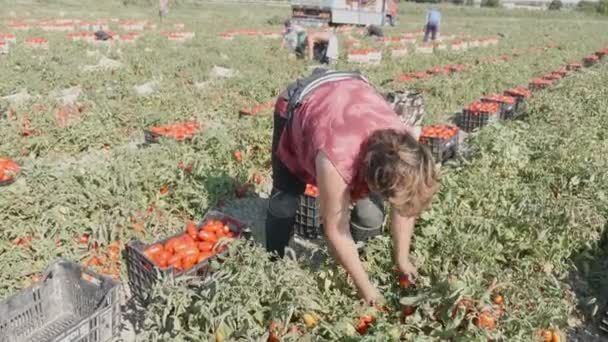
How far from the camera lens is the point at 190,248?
3.29m

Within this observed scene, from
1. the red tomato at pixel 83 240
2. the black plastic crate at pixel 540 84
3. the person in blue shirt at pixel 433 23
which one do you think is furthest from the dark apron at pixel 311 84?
the person in blue shirt at pixel 433 23

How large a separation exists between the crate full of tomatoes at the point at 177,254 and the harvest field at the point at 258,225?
21 cm

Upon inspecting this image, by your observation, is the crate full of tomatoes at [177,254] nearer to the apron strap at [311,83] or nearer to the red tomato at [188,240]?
the red tomato at [188,240]

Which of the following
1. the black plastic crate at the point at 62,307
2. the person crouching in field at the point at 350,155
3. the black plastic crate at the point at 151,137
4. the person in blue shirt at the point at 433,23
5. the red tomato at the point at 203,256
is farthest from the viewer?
the person in blue shirt at the point at 433,23

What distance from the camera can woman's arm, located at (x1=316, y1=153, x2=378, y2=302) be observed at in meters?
2.08

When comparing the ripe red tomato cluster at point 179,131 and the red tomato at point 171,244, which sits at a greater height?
the ripe red tomato cluster at point 179,131

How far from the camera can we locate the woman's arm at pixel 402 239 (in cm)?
249

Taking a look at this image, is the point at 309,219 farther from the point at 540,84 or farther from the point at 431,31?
the point at 431,31

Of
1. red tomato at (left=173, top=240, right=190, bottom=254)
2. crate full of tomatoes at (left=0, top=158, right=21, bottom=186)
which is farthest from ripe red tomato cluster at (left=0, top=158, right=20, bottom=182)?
red tomato at (left=173, top=240, right=190, bottom=254)

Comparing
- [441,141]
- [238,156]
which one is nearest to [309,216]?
[238,156]

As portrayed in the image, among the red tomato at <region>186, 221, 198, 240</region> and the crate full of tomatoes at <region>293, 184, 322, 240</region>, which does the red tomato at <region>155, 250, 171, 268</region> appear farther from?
the crate full of tomatoes at <region>293, 184, 322, 240</region>

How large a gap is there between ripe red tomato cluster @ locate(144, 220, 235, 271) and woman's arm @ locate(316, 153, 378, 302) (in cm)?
120

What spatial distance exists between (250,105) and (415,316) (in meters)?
6.07

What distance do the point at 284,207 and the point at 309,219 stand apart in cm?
100
